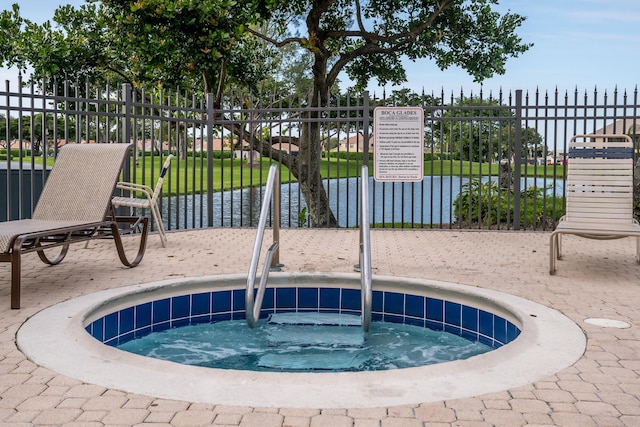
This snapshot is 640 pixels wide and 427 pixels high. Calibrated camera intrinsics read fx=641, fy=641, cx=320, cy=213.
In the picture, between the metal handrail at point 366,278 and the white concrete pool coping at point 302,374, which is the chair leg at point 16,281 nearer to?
the white concrete pool coping at point 302,374

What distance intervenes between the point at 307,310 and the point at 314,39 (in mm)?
8520

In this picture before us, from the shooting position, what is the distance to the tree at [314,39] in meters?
11.4

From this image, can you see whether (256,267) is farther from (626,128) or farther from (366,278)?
(626,128)

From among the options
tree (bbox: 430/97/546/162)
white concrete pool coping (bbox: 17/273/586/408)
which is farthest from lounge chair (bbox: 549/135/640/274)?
white concrete pool coping (bbox: 17/273/586/408)

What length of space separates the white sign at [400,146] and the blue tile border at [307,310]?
7.10 ft

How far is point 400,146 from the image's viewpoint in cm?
723

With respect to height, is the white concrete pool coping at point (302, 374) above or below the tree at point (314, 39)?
below

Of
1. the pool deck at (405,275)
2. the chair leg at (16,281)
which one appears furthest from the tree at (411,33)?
the chair leg at (16,281)

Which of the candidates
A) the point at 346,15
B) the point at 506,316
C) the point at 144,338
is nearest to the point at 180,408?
the point at 144,338

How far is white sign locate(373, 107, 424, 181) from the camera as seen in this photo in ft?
23.5

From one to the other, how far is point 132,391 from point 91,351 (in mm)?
673

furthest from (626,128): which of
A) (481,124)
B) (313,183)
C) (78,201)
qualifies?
(78,201)

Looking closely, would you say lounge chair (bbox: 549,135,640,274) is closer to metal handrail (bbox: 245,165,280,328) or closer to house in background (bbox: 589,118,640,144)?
house in background (bbox: 589,118,640,144)

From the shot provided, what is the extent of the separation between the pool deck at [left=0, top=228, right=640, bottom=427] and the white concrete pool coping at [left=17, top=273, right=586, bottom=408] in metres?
0.07
